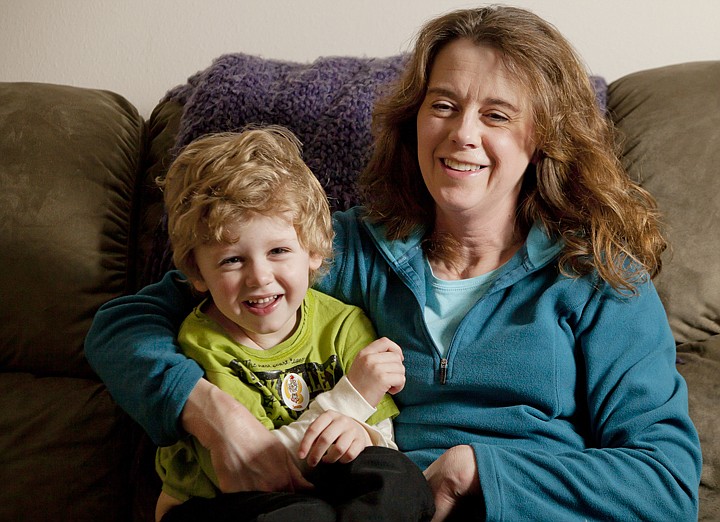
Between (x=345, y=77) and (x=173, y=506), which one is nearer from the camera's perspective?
(x=173, y=506)

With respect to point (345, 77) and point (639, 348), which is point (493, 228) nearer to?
point (639, 348)

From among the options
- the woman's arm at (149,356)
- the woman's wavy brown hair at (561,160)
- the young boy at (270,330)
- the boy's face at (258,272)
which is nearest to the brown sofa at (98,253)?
the woman's wavy brown hair at (561,160)

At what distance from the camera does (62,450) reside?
5.69ft

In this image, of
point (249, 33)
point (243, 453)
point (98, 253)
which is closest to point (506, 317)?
point (243, 453)

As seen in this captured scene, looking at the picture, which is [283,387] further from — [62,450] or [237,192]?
[62,450]

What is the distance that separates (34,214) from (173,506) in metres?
0.85

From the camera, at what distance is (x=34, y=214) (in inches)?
73.3

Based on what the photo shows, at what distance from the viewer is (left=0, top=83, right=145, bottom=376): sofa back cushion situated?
6.05ft

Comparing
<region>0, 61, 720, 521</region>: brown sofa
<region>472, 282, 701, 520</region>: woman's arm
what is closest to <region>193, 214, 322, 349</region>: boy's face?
<region>472, 282, 701, 520</region>: woman's arm

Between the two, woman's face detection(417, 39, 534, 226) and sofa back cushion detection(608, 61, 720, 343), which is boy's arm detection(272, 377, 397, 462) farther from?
sofa back cushion detection(608, 61, 720, 343)

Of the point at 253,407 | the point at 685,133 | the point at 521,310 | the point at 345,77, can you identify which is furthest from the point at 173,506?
the point at 685,133

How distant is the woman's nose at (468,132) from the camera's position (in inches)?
54.4

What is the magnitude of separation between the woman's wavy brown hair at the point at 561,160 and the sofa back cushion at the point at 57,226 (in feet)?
2.23

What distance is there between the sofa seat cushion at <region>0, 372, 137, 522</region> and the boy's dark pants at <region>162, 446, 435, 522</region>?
557 mm
